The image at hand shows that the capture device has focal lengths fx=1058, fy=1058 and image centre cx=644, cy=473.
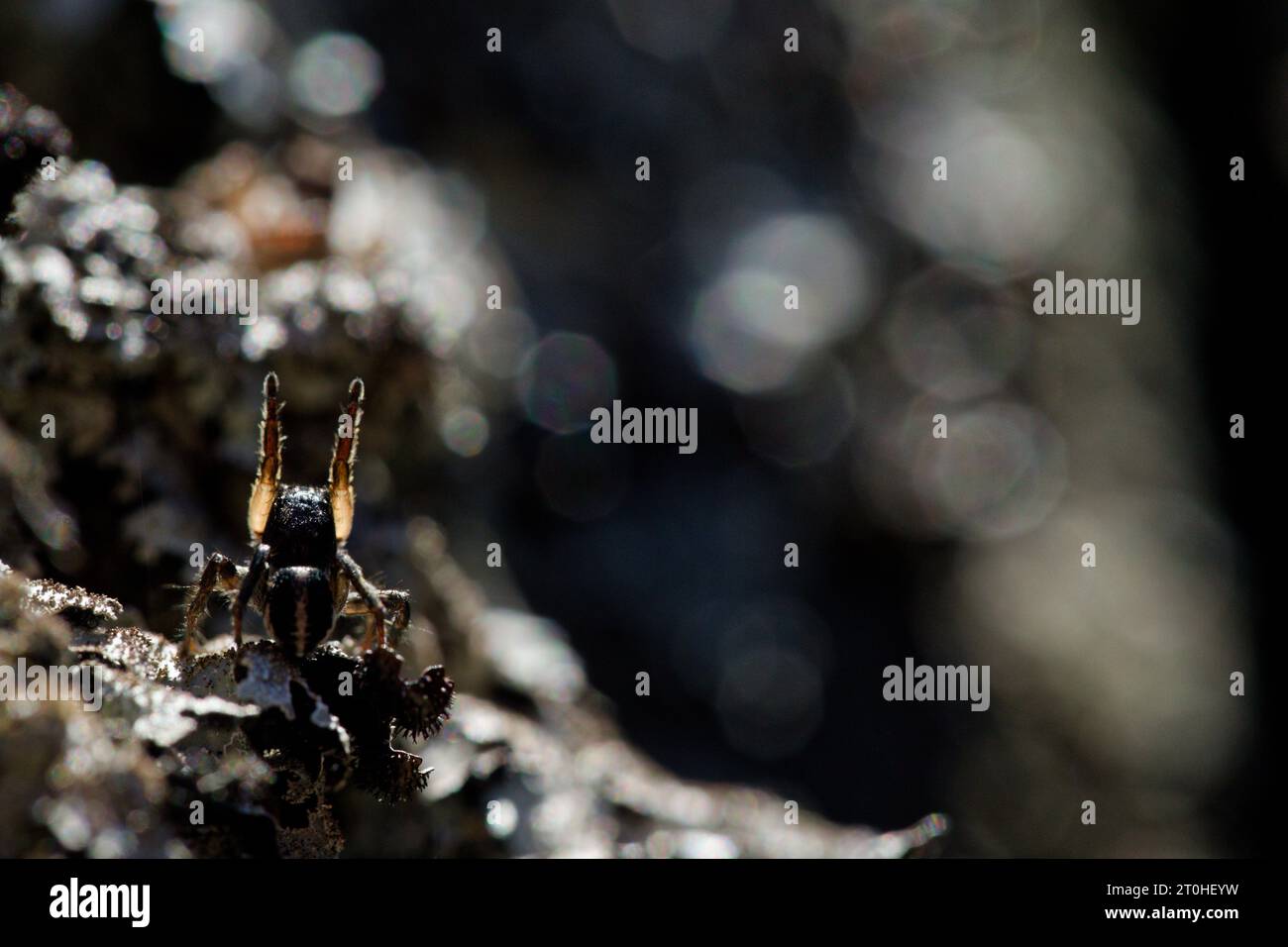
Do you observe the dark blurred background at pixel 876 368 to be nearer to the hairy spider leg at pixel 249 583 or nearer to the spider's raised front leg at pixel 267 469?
the spider's raised front leg at pixel 267 469

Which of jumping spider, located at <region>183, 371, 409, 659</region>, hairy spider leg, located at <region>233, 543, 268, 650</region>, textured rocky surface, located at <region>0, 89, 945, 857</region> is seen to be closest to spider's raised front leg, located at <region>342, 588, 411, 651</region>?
jumping spider, located at <region>183, 371, 409, 659</region>

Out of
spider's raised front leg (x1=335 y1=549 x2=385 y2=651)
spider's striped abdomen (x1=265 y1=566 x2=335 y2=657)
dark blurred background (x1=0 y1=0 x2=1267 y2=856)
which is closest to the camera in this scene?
spider's striped abdomen (x1=265 y1=566 x2=335 y2=657)

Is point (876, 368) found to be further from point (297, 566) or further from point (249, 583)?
point (249, 583)

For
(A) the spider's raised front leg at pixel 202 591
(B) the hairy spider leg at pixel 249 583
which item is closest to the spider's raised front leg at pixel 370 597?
(B) the hairy spider leg at pixel 249 583

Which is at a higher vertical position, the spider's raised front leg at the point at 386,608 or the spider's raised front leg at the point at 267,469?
the spider's raised front leg at the point at 267,469

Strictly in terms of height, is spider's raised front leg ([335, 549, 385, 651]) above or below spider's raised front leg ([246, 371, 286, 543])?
below

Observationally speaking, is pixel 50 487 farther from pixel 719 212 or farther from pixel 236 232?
pixel 719 212

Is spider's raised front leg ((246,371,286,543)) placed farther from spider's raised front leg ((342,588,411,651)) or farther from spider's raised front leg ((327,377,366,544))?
spider's raised front leg ((342,588,411,651))
